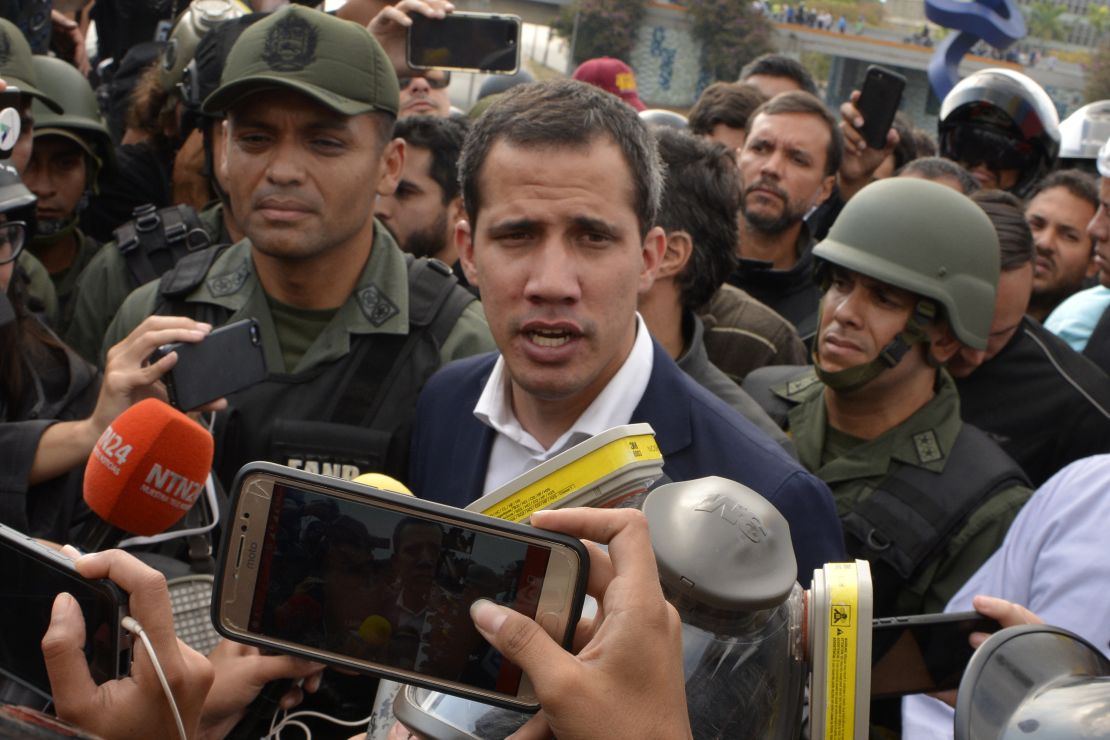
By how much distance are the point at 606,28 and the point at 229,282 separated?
1032 centimetres

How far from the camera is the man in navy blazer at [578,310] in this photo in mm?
2521

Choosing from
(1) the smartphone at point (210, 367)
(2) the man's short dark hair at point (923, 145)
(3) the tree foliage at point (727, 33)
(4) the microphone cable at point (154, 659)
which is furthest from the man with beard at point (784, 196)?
(3) the tree foliage at point (727, 33)

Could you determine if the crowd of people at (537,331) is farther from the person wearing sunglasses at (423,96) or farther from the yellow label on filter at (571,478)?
the person wearing sunglasses at (423,96)

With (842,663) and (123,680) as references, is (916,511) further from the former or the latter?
(123,680)

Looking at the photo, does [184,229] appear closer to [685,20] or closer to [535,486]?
[535,486]

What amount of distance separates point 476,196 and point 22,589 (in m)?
1.46

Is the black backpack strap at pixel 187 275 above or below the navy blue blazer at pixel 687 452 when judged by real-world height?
below

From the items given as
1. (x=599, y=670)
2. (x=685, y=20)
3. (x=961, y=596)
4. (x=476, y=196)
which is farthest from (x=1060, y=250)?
(x=685, y=20)

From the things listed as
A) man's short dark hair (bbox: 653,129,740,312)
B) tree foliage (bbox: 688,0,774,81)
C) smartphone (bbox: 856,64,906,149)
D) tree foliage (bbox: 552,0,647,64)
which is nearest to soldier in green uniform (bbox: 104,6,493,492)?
man's short dark hair (bbox: 653,129,740,312)

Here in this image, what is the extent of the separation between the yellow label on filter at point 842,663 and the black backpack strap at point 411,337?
193 centimetres

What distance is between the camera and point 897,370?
3592mm

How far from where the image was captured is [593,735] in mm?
1325

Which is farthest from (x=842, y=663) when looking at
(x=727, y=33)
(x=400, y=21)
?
(x=727, y=33)

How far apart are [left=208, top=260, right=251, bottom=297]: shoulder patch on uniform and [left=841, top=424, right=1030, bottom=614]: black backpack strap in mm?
1852
